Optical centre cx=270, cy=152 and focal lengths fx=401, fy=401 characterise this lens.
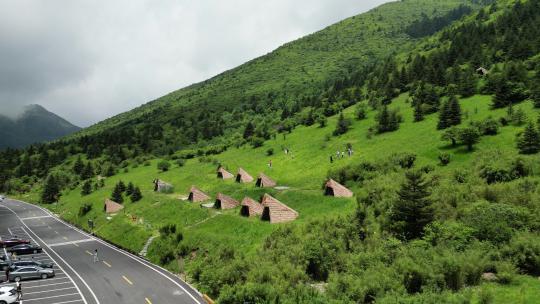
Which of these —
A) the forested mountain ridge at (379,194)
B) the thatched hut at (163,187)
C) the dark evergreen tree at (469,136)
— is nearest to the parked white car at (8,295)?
the forested mountain ridge at (379,194)

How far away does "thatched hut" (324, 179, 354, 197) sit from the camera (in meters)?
54.6

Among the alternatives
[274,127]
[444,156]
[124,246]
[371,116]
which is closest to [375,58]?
[274,127]

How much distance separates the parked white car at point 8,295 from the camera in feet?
115

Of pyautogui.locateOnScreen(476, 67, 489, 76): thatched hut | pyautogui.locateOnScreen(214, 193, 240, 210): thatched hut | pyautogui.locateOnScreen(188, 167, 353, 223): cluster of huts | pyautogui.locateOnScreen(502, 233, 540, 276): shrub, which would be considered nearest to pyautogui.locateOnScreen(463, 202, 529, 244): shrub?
pyautogui.locateOnScreen(502, 233, 540, 276): shrub

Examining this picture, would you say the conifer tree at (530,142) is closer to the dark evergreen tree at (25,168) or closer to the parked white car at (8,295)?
the parked white car at (8,295)

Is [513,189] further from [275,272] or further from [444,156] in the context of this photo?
[275,272]

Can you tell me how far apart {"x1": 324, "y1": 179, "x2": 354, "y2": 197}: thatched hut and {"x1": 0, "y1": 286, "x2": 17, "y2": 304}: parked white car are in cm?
3725

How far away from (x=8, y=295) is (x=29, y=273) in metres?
9.44

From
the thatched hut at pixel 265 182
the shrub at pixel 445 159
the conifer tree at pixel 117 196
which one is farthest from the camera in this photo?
the conifer tree at pixel 117 196

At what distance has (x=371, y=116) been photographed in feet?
325

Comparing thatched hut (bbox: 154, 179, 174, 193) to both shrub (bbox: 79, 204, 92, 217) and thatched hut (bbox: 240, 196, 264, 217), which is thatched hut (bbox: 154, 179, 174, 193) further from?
thatched hut (bbox: 240, 196, 264, 217)

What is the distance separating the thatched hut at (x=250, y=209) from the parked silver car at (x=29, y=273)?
78.8 ft

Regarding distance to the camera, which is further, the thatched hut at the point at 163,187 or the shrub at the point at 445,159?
the thatched hut at the point at 163,187

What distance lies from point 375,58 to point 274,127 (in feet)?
306
